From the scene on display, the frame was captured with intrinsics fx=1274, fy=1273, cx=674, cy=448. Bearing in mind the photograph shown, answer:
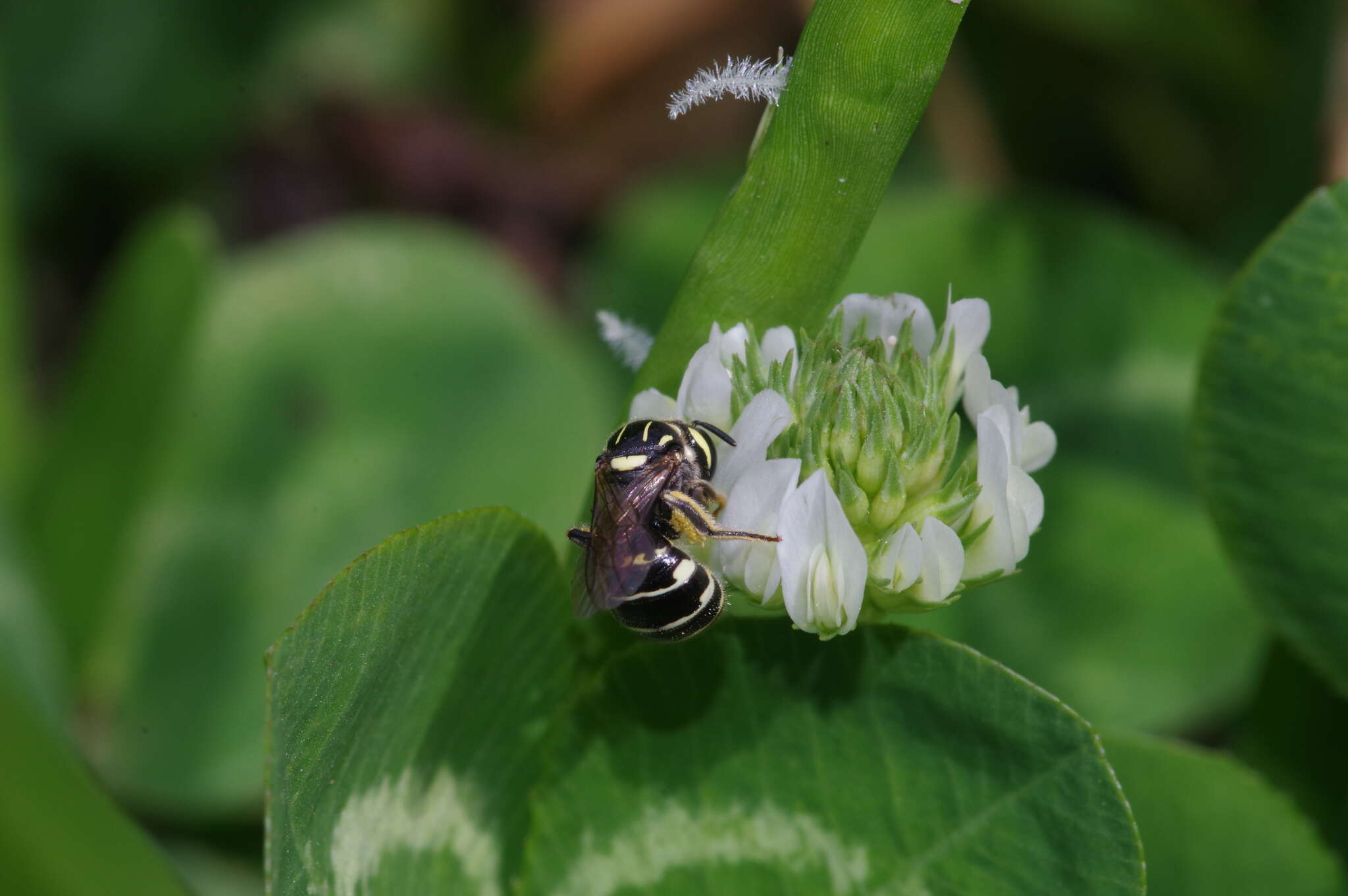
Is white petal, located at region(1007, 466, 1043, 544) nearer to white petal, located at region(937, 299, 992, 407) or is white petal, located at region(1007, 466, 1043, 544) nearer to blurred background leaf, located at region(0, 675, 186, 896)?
white petal, located at region(937, 299, 992, 407)

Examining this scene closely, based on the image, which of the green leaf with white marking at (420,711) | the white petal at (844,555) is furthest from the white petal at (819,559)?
the green leaf with white marking at (420,711)

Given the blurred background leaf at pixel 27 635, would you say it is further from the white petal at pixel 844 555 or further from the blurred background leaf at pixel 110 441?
the white petal at pixel 844 555

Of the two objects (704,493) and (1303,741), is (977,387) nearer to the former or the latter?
(704,493)

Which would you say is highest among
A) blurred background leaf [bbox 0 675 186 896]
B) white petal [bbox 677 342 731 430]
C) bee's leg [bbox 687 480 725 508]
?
white petal [bbox 677 342 731 430]

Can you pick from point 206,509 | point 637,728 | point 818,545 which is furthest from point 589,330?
point 818,545

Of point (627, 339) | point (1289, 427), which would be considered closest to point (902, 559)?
point (627, 339)

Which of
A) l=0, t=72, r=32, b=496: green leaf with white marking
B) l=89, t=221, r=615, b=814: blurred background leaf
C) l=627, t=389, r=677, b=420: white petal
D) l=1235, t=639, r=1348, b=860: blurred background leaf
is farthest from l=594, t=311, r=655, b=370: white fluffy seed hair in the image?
l=0, t=72, r=32, b=496: green leaf with white marking

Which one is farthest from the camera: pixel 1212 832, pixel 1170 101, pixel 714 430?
pixel 1170 101

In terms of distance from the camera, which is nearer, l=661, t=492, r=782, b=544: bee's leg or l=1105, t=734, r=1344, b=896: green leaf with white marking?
l=661, t=492, r=782, b=544: bee's leg
